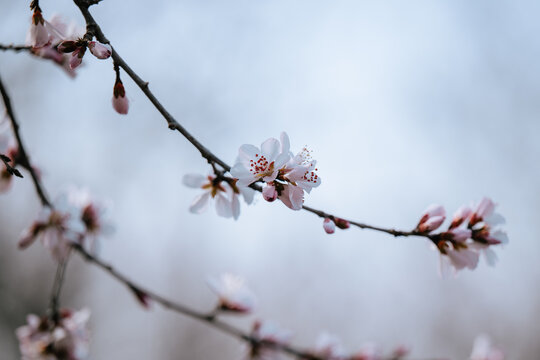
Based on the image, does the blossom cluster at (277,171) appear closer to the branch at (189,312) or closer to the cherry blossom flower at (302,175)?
the cherry blossom flower at (302,175)

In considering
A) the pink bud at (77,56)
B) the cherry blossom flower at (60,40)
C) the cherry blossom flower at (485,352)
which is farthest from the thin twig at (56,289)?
the cherry blossom flower at (485,352)

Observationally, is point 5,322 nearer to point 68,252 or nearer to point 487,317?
point 68,252

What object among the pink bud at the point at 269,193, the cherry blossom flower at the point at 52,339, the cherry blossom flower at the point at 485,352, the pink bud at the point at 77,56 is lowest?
the cherry blossom flower at the point at 52,339

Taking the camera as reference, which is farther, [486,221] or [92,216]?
[92,216]

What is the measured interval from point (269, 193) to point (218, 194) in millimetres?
393

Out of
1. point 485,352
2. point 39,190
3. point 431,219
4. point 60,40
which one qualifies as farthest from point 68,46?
point 485,352

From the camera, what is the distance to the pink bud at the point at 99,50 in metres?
0.84

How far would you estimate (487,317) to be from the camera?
9.12 meters

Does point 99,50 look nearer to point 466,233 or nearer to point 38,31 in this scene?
point 38,31

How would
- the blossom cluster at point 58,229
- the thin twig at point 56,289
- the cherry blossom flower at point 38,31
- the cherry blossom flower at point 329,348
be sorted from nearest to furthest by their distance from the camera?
the cherry blossom flower at point 38,31 → the thin twig at point 56,289 → the blossom cluster at point 58,229 → the cherry blossom flower at point 329,348

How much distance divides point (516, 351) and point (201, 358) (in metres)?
6.11

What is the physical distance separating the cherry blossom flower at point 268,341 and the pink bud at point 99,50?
1.21 metres

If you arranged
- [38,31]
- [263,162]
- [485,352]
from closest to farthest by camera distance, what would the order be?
[263,162] → [38,31] → [485,352]

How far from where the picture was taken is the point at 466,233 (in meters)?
1.16
